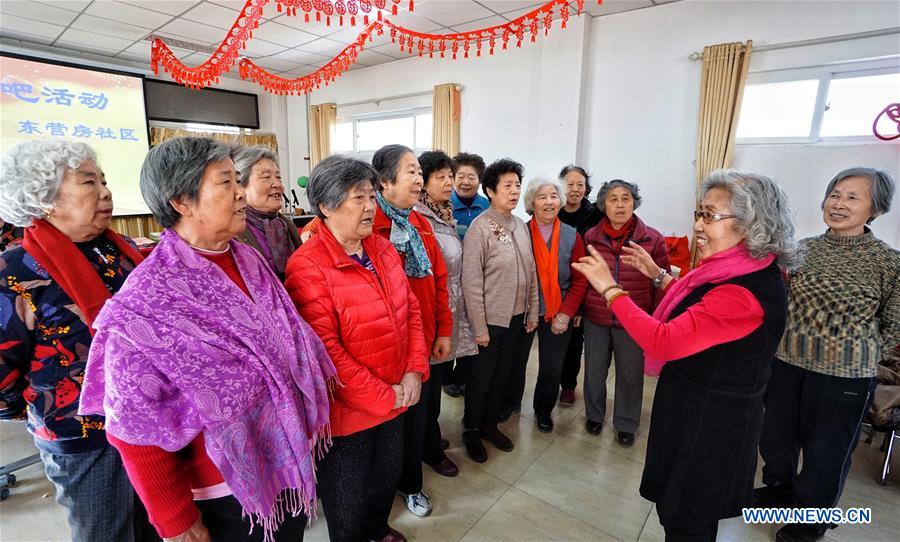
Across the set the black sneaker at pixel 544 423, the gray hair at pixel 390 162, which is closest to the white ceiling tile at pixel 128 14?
the gray hair at pixel 390 162

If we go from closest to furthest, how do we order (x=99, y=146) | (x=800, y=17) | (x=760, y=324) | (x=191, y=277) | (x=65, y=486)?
(x=191, y=277) < (x=65, y=486) < (x=760, y=324) < (x=800, y=17) < (x=99, y=146)

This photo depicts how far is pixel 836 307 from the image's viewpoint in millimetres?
1612

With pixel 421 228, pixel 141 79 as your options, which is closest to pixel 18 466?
pixel 421 228

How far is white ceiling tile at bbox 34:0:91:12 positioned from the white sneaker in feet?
17.0

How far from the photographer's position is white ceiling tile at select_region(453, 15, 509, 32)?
416 centimetres

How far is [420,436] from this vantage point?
1.73 meters

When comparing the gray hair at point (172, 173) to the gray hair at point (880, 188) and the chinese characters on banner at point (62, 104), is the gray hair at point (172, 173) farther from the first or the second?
the chinese characters on banner at point (62, 104)

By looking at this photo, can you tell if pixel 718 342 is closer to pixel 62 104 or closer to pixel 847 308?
pixel 847 308

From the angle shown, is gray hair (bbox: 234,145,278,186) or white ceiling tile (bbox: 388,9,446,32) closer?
gray hair (bbox: 234,145,278,186)

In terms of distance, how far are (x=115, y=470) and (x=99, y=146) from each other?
6.15 meters

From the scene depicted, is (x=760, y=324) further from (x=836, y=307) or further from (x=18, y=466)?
(x=18, y=466)

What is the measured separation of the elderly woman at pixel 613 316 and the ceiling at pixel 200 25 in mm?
2650

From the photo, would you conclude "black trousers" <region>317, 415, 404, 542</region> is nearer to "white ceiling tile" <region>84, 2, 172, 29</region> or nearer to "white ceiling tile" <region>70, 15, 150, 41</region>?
"white ceiling tile" <region>84, 2, 172, 29</region>

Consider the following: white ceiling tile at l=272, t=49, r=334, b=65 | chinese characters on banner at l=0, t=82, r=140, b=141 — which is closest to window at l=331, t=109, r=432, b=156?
white ceiling tile at l=272, t=49, r=334, b=65
